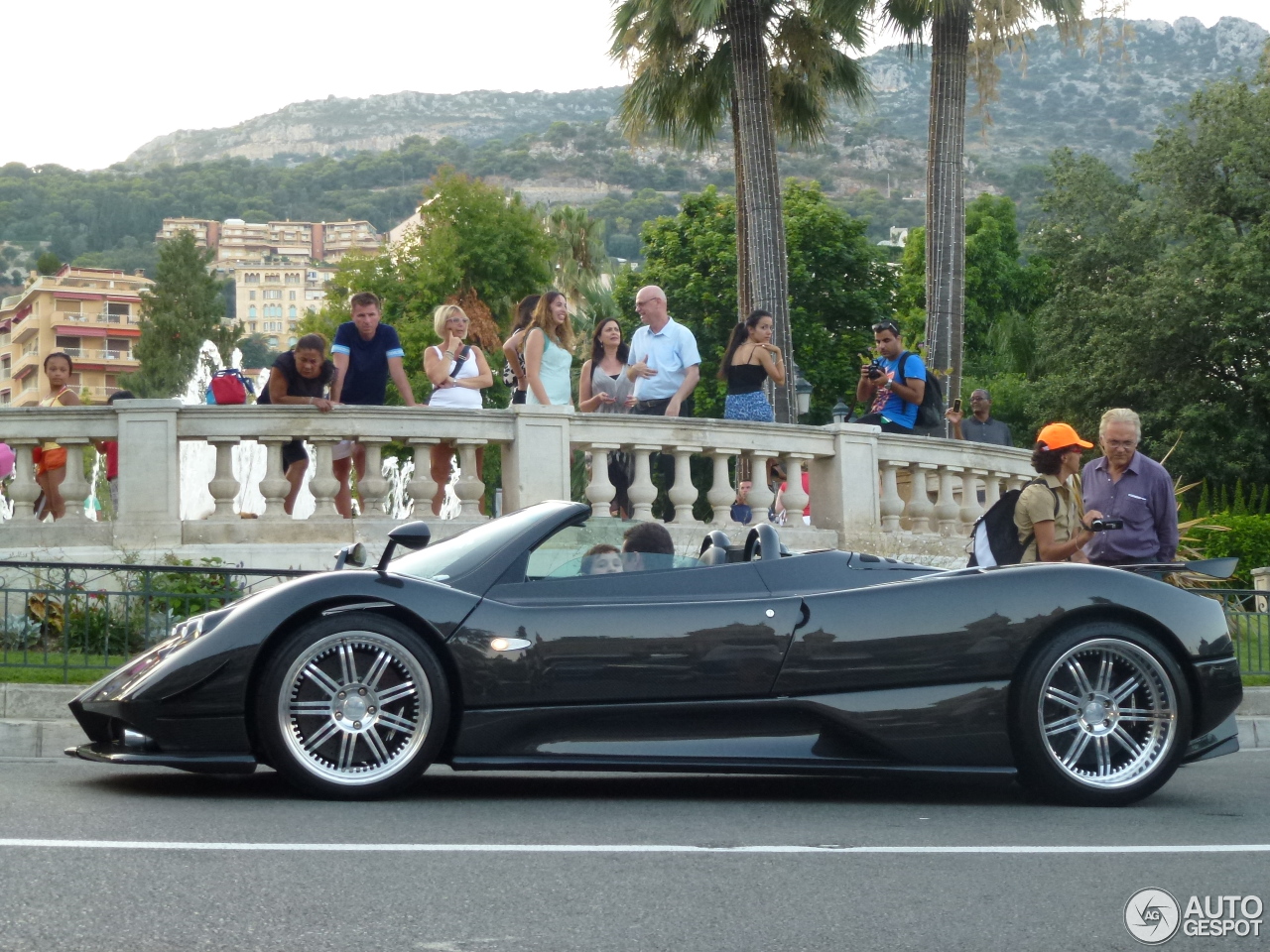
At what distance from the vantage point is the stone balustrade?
12.7 metres

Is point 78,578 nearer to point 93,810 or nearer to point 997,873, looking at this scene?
point 93,810

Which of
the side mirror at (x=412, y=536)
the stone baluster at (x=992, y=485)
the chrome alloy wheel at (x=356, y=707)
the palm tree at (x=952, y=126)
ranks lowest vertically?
the chrome alloy wheel at (x=356, y=707)

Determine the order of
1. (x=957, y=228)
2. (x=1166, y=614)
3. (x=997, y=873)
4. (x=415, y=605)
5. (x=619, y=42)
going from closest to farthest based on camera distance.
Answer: (x=997, y=873)
(x=415, y=605)
(x=1166, y=614)
(x=957, y=228)
(x=619, y=42)

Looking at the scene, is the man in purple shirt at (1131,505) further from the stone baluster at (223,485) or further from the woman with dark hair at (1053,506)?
the stone baluster at (223,485)

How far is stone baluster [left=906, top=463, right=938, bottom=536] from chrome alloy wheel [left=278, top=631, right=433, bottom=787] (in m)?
10.2

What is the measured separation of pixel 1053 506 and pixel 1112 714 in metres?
1.96

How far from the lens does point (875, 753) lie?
6.43 metres

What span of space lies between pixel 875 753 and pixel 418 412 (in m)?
7.29

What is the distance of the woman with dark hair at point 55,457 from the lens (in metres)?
12.9

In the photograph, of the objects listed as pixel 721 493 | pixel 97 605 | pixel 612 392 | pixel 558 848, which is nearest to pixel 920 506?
pixel 721 493

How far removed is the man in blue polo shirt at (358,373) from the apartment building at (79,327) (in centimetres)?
13142

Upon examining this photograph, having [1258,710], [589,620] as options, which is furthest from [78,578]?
[1258,710]

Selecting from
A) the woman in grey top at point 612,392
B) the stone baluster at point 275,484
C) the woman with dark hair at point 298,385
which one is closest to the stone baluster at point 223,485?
the stone baluster at point 275,484

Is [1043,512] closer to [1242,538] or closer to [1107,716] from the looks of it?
[1107,716]
